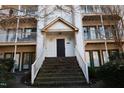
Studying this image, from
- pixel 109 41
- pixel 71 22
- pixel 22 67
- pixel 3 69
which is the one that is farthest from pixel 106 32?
pixel 3 69

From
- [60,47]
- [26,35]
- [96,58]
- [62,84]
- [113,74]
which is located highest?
[26,35]

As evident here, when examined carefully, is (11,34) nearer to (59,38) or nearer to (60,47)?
(59,38)

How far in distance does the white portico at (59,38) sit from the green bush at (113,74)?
640 centimetres

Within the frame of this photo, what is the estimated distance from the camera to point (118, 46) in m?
14.0

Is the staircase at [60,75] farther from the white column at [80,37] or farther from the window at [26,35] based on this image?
the window at [26,35]

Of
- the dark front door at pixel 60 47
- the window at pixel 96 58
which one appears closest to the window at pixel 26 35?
the dark front door at pixel 60 47

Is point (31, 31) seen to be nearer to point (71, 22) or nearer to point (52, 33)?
point (52, 33)

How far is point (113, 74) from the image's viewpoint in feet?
23.6

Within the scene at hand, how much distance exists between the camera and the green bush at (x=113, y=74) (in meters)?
6.98

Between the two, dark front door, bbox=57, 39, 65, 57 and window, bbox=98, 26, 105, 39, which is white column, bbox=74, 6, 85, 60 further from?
window, bbox=98, 26, 105, 39

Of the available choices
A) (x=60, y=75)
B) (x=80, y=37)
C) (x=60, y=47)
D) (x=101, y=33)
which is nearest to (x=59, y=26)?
(x=60, y=47)

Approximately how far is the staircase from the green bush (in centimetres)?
134

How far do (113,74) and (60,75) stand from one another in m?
3.22

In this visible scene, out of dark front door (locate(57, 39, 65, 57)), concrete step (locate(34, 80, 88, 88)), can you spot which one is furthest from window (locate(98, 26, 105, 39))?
concrete step (locate(34, 80, 88, 88))
